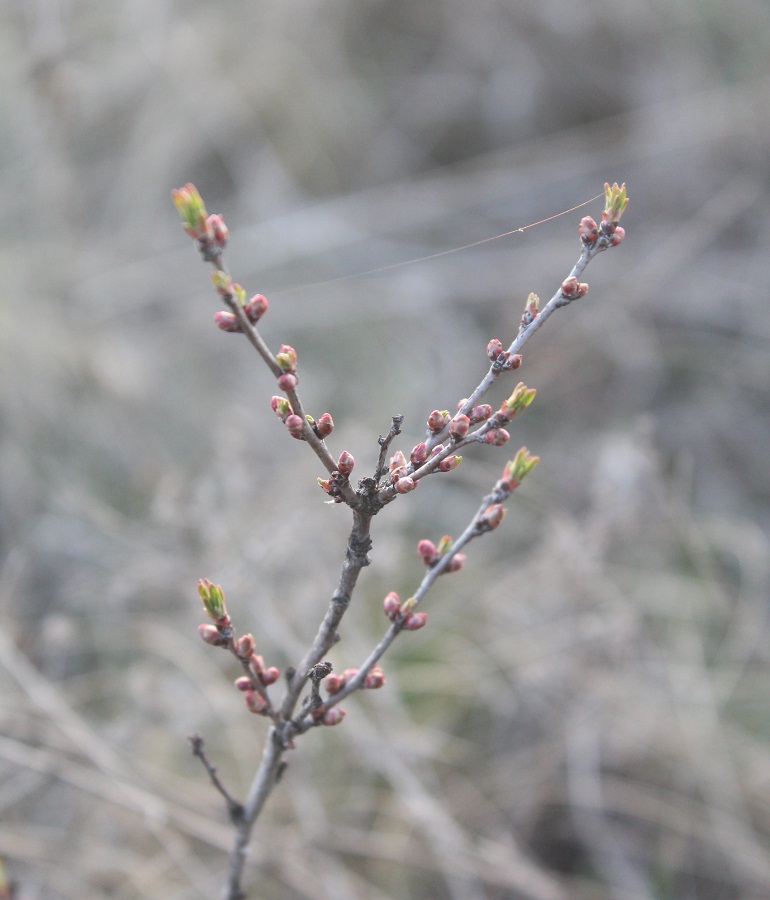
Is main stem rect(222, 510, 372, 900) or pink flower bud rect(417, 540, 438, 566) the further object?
pink flower bud rect(417, 540, 438, 566)

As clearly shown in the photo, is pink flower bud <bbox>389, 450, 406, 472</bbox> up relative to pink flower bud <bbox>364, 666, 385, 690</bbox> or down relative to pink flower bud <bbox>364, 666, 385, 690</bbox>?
up

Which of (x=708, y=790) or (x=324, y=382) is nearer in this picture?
(x=708, y=790)

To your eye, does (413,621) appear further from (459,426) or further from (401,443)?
(401,443)

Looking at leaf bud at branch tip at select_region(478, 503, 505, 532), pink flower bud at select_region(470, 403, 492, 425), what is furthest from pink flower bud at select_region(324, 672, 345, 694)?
pink flower bud at select_region(470, 403, 492, 425)

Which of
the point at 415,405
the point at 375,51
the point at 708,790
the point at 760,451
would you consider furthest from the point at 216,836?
the point at 375,51

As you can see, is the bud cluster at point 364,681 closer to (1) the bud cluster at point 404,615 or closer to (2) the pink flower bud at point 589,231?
(1) the bud cluster at point 404,615

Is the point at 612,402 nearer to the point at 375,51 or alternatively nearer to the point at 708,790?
the point at 708,790

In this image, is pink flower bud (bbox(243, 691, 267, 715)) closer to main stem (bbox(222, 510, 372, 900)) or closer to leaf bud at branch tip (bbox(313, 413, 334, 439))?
main stem (bbox(222, 510, 372, 900))
